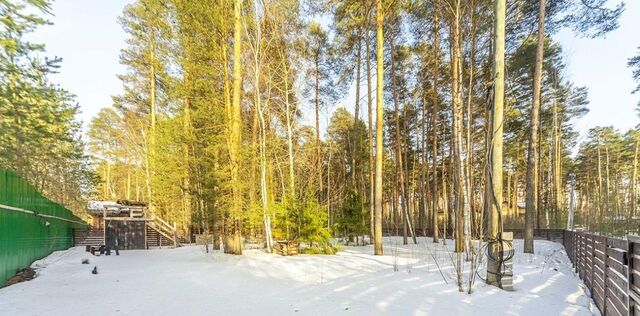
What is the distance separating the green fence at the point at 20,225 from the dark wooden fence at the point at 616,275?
8858 mm

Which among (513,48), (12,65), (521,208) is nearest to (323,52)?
(513,48)

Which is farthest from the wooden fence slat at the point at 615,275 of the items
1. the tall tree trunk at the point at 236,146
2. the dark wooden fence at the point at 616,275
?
the tall tree trunk at the point at 236,146

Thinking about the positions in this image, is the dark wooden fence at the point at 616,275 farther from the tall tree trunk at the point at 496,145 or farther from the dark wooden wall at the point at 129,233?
the dark wooden wall at the point at 129,233

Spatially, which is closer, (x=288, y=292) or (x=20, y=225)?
(x=288, y=292)

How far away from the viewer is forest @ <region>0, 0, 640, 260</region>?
342 inches

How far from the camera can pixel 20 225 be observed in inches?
275

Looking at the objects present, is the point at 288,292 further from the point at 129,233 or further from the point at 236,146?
the point at 129,233

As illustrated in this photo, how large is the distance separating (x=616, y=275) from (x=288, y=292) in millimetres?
4230

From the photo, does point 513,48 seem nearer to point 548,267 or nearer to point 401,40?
point 401,40

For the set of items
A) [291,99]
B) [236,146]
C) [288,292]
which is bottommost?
[288,292]

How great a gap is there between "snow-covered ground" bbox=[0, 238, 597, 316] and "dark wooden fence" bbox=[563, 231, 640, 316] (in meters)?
0.32

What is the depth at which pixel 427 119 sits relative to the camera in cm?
2012

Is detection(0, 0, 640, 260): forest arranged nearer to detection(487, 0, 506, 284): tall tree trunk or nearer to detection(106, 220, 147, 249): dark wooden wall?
detection(487, 0, 506, 284): tall tree trunk

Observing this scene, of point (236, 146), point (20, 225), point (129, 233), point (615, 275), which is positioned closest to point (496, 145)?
point (615, 275)
